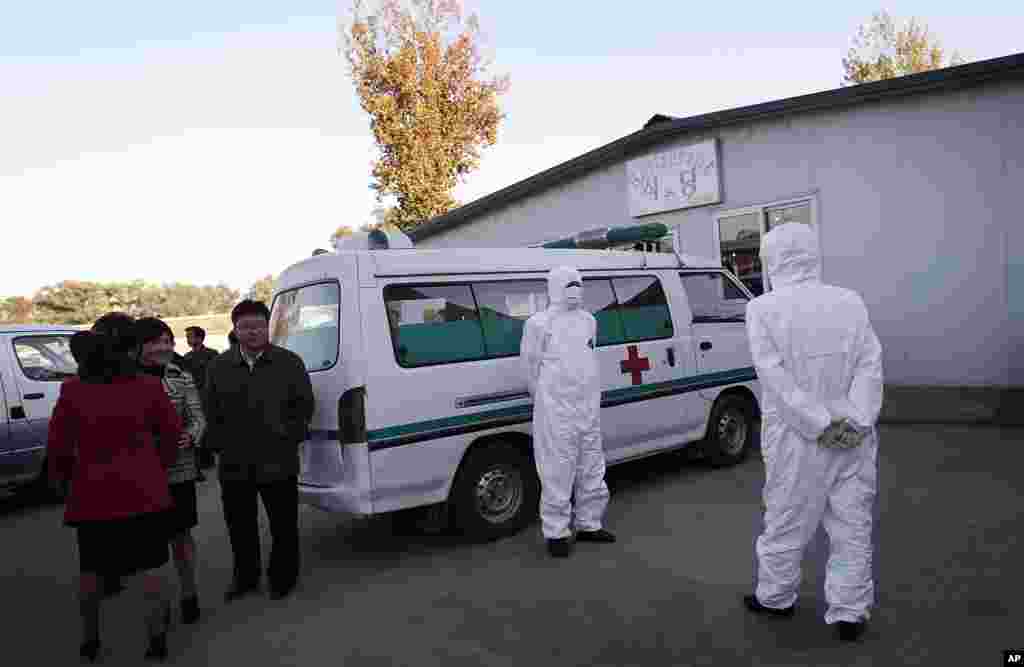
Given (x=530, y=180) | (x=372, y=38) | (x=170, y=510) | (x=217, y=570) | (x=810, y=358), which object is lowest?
(x=217, y=570)

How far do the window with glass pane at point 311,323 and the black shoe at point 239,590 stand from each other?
4.58 ft

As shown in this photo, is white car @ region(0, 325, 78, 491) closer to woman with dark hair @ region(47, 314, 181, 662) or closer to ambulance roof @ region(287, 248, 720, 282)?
ambulance roof @ region(287, 248, 720, 282)

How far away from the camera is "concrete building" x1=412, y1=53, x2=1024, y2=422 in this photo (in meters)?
8.63

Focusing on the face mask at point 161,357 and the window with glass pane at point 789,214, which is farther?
the window with glass pane at point 789,214

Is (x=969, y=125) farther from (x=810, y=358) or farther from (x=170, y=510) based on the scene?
(x=170, y=510)

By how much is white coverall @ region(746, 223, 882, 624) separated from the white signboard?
26.3ft

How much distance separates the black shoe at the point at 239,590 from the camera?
4457 mm

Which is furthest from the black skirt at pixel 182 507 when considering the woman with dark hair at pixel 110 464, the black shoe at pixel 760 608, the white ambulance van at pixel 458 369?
the black shoe at pixel 760 608

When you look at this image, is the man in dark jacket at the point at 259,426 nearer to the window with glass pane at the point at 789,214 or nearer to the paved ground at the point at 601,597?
the paved ground at the point at 601,597

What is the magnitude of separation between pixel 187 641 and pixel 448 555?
5.62 ft

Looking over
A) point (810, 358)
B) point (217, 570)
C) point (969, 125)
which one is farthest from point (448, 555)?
point (969, 125)

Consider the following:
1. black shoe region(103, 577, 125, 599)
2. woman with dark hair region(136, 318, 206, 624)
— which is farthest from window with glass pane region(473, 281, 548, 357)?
black shoe region(103, 577, 125, 599)

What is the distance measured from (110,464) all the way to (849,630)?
356 centimetres

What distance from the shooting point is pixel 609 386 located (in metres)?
5.83
